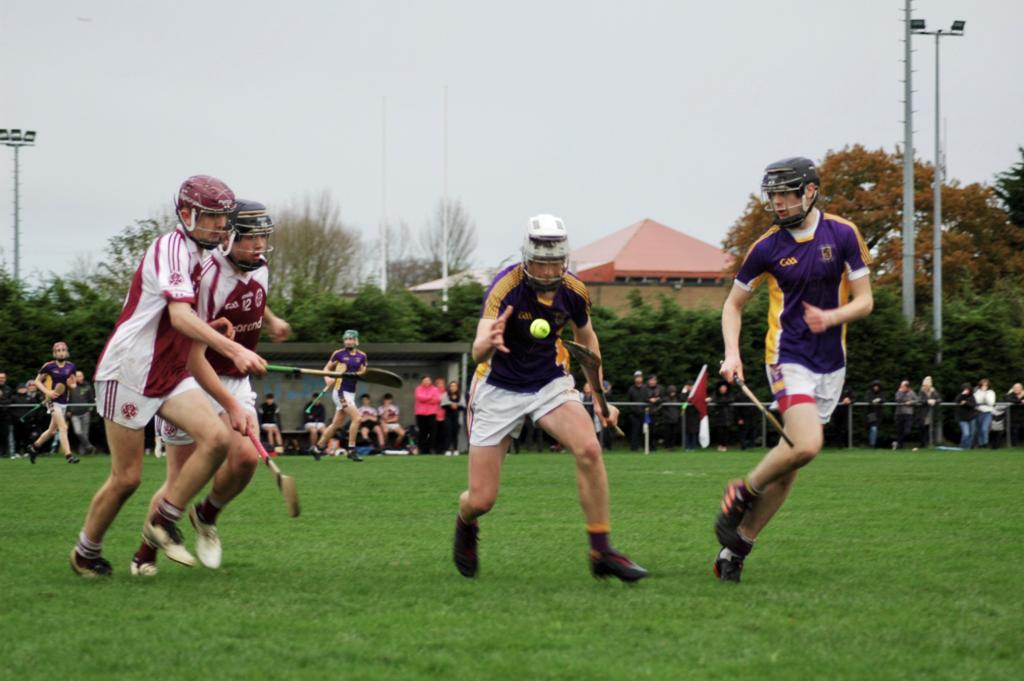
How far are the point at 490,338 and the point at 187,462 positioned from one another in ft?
7.45

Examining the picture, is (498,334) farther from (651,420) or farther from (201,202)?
(651,420)

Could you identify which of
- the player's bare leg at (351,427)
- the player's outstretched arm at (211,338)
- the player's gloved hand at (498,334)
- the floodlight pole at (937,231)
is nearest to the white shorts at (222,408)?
the player's outstretched arm at (211,338)

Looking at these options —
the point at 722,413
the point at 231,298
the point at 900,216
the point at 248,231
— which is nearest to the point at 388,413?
the point at 722,413

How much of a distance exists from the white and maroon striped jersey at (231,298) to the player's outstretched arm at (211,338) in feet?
2.22

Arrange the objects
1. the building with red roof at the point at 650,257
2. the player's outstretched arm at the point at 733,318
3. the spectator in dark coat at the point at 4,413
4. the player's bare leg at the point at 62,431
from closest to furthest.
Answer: the player's outstretched arm at the point at 733,318
the player's bare leg at the point at 62,431
the spectator in dark coat at the point at 4,413
the building with red roof at the point at 650,257

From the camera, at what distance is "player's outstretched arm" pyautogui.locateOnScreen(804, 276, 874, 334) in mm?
7340

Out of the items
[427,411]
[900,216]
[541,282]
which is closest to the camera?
[541,282]

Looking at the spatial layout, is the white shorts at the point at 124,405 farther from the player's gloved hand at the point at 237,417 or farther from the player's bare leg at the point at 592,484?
the player's bare leg at the point at 592,484

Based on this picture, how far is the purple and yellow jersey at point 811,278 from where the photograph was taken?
25.5 ft

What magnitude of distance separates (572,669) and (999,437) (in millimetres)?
28942

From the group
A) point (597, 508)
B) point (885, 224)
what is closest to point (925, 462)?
point (597, 508)

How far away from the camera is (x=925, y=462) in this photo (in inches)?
894

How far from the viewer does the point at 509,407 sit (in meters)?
7.85

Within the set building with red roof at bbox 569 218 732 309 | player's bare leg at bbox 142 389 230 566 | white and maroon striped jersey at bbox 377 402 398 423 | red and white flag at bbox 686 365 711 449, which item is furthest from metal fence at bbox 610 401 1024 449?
building with red roof at bbox 569 218 732 309
